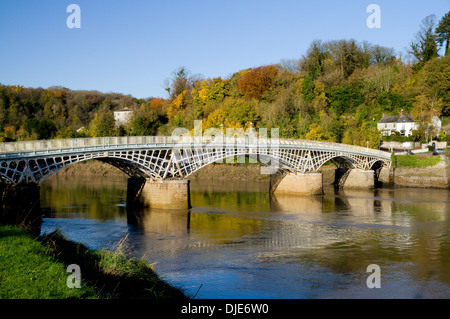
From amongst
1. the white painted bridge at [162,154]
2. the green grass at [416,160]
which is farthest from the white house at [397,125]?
the white painted bridge at [162,154]

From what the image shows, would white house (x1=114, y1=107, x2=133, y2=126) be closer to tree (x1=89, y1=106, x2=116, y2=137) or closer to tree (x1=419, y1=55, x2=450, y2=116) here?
tree (x1=89, y1=106, x2=116, y2=137)

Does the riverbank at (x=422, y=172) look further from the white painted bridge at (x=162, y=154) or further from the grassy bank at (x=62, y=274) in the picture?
the grassy bank at (x=62, y=274)

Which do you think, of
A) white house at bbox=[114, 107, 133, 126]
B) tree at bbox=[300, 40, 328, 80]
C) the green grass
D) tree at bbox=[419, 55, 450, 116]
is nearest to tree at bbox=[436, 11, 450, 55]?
tree at bbox=[419, 55, 450, 116]

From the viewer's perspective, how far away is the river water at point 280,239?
2014 cm

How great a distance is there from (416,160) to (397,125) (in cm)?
1700

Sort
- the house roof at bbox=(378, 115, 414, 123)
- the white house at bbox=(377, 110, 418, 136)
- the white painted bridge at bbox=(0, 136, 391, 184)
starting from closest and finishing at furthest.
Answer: the white painted bridge at bbox=(0, 136, 391, 184) < the white house at bbox=(377, 110, 418, 136) < the house roof at bbox=(378, 115, 414, 123)

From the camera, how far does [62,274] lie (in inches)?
482

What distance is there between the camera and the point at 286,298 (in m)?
18.1

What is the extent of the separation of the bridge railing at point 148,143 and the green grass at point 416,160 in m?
6.37

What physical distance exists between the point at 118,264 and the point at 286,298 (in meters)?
6.64

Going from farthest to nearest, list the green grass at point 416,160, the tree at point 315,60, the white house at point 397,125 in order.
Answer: the tree at point 315,60 < the white house at point 397,125 < the green grass at point 416,160

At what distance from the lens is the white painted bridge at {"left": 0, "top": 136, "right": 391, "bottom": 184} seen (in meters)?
32.8

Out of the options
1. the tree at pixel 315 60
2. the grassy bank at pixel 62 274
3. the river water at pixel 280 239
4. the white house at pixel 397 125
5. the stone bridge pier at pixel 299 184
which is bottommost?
the river water at pixel 280 239

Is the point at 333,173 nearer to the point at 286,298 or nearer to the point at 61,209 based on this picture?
the point at 61,209
